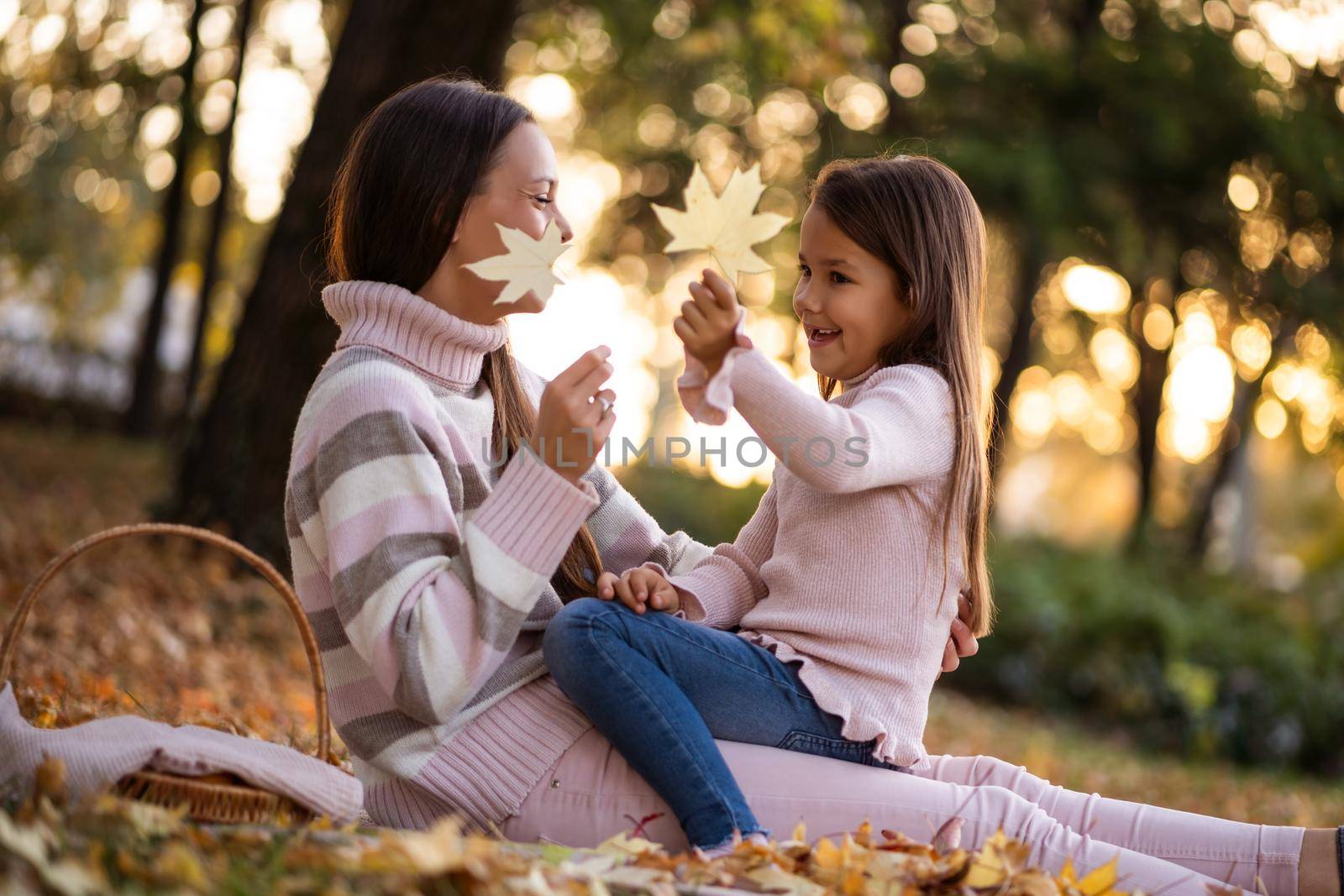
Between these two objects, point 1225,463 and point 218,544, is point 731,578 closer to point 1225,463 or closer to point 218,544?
point 218,544

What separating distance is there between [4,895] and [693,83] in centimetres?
996

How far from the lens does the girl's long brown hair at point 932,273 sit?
2566 millimetres

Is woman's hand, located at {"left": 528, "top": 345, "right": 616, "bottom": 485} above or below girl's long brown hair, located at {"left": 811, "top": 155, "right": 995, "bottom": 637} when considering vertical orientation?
below

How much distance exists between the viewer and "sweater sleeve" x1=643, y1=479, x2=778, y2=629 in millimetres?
2658

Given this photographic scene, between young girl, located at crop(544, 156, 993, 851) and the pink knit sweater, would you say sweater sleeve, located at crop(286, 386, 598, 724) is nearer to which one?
young girl, located at crop(544, 156, 993, 851)

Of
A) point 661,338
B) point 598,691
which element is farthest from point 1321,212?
point 661,338

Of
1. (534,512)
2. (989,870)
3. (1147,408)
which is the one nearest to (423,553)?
(534,512)

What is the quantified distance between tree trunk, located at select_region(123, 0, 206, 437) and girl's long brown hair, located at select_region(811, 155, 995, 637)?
29.2 ft

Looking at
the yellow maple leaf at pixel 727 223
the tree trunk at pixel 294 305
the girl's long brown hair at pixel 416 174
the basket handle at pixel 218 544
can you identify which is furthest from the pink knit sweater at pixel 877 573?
the tree trunk at pixel 294 305

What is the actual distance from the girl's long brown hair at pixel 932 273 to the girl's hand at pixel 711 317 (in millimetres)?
502

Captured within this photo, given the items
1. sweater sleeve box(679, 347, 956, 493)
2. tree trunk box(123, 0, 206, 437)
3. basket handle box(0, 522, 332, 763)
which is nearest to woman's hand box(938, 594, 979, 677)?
sweater sleeve box(679, 347, 956, 493)

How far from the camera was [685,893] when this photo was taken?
1.98 metres

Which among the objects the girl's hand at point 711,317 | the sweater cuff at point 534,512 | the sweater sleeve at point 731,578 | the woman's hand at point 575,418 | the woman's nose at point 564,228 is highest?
the woman's nose at point 564,228

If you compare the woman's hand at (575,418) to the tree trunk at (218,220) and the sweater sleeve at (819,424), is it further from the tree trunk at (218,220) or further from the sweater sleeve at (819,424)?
the tree trunk at (218,220)
